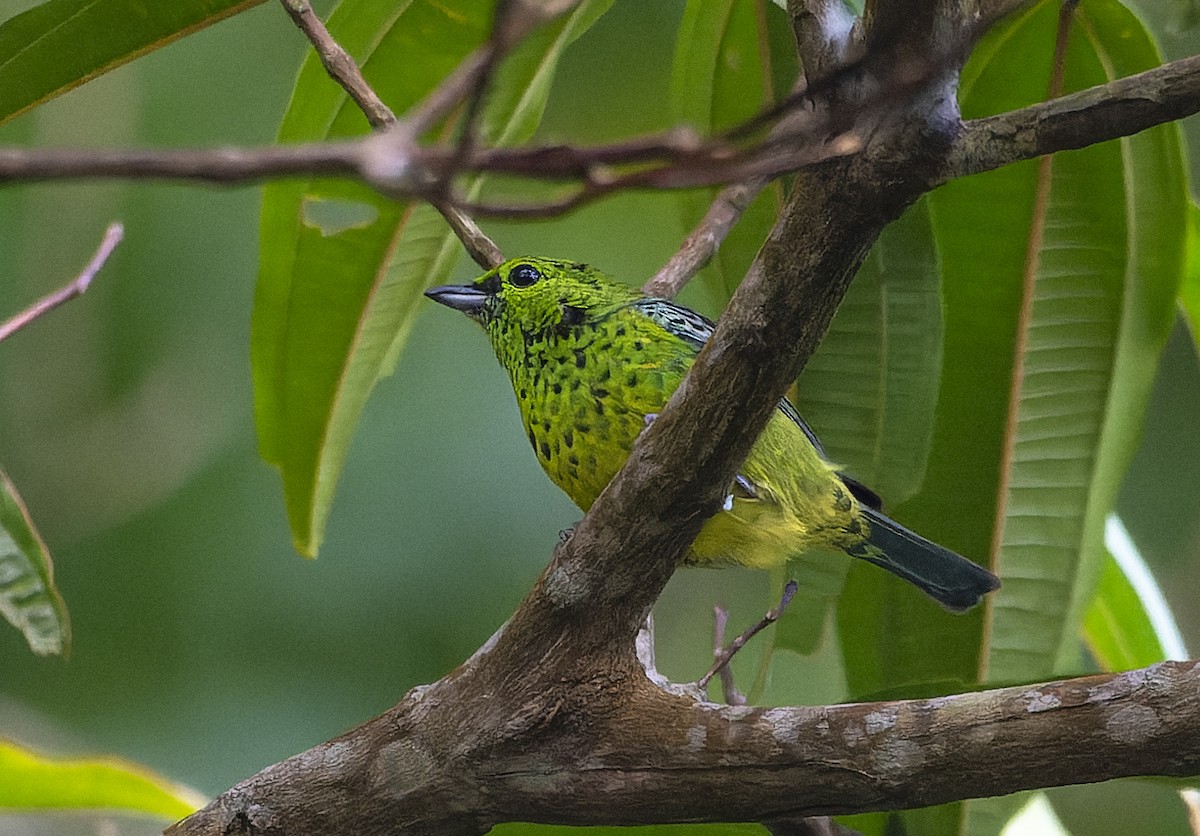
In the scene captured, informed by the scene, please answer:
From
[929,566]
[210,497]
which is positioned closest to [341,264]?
[929,566]

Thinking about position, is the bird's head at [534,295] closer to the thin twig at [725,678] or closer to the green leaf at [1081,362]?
the thin twig at [725,678]

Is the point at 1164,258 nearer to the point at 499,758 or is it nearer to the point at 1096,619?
the point at 1096,619

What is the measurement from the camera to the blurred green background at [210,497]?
203 inches

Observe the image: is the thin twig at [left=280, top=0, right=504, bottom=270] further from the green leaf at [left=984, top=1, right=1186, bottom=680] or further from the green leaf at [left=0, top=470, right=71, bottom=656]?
the green leaf at [left=984, top=1, right=1186, bottom=680]

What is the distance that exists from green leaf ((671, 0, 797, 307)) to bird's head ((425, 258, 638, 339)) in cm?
26

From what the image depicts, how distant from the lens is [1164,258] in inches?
83.3

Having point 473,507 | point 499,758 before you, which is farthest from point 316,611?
point 499,758

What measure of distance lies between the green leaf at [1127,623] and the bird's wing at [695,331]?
811 mm

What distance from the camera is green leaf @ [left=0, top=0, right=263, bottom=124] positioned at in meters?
1.89

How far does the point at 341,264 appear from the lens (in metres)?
2.39

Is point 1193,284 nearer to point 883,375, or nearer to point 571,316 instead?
point 883,375

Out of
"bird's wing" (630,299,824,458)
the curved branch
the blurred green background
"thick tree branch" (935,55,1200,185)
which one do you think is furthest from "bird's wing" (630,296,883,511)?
the blurred green background

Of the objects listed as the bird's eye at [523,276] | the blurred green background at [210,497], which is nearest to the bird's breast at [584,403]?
the bird's eye at [523,276]

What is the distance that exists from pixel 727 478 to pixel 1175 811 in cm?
362
